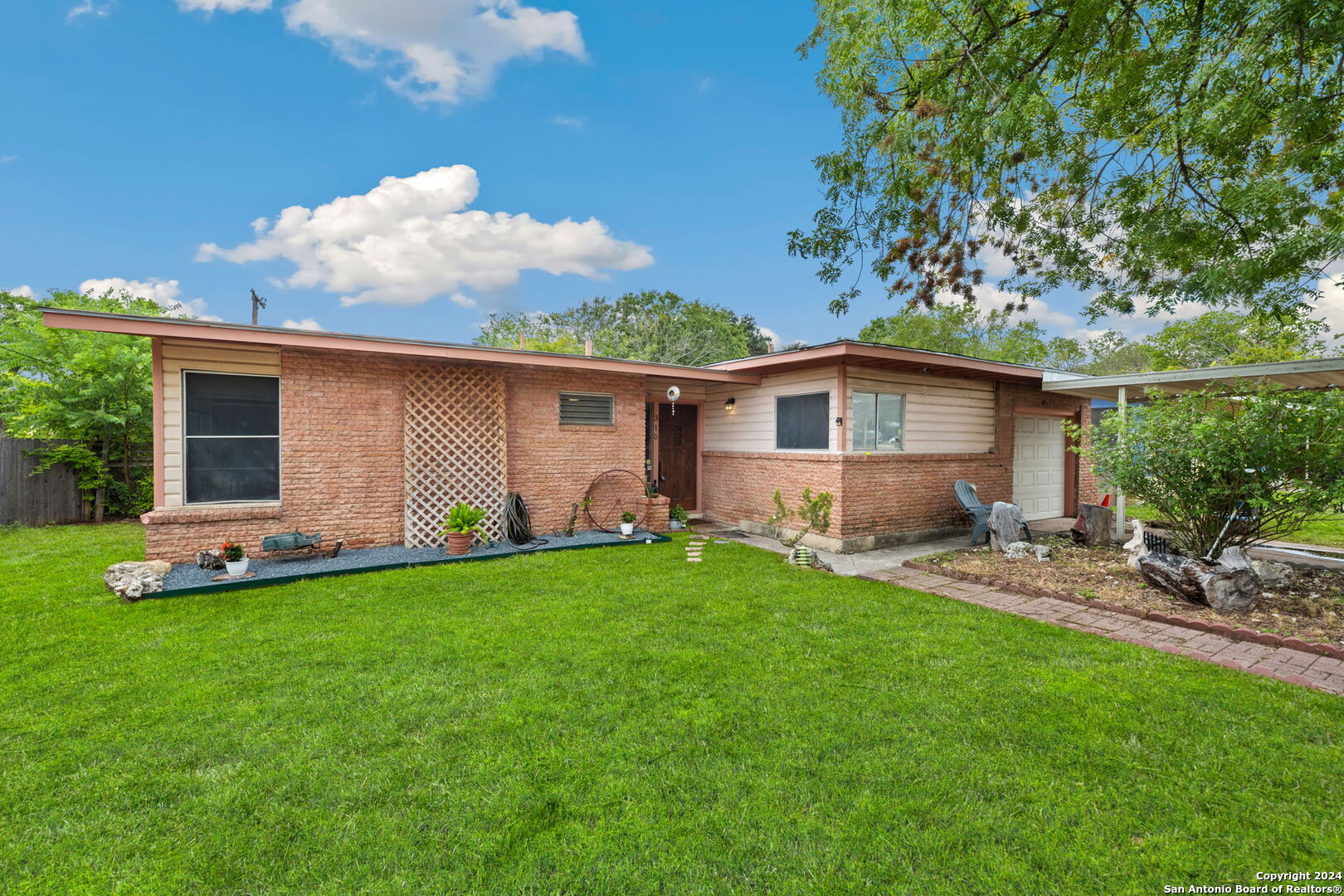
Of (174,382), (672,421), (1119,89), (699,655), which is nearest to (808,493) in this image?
(672,421)

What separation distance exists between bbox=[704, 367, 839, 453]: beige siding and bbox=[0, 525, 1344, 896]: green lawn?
14.3 ft

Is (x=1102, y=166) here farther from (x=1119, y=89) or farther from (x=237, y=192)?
(x=237, y=192)

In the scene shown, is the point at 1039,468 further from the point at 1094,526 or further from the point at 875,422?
the point at 875,422

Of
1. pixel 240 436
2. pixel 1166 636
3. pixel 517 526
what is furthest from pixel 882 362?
pixel 240 436

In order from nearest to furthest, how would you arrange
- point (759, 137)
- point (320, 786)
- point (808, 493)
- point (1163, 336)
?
point (320, 786)
point (808, 493)
point (759, 137)
point (1163, 336)

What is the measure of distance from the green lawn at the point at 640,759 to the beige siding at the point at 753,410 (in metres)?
4.35

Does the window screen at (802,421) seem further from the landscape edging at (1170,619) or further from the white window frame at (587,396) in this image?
the white window frame at (587,396)

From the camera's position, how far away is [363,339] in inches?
257

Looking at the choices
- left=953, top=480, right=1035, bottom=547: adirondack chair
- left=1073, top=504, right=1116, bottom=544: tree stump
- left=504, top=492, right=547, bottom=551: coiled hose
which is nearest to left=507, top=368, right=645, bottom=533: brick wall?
left=504, top=492, right=547, bottom=551: coiled hose

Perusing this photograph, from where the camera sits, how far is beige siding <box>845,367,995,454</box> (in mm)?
8070

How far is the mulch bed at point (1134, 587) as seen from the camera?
177 inches

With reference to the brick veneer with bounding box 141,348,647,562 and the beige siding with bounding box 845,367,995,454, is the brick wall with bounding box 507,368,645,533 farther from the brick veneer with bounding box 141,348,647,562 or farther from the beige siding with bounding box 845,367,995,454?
the beige siding with bounding box 845,367,995,454

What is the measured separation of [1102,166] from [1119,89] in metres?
0.65

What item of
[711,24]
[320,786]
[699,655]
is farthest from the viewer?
[711,24]
